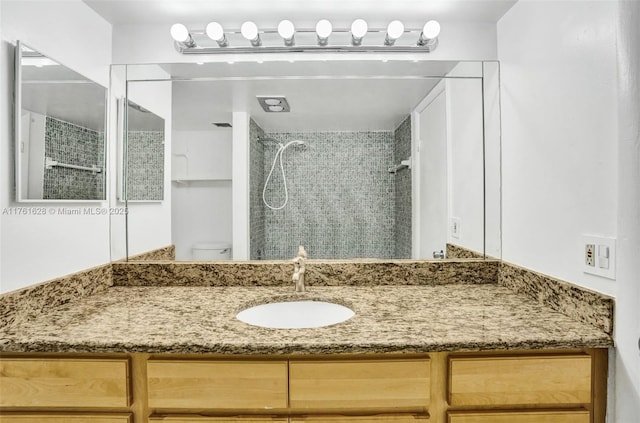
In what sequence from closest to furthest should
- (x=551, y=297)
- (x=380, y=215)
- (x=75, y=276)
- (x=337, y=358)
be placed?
1. (x=337, y=358)
2. (x=551, y=297)
3. (x=75, y=276)
4. (x=380, y=215)

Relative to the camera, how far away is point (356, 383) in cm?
97

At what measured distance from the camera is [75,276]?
4.40 feet

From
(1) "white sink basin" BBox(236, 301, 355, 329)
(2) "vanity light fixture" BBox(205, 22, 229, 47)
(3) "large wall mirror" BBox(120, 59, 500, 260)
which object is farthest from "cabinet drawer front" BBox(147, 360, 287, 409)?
(2) "vanity light fixture" BBox(205, 22, 229, 47)

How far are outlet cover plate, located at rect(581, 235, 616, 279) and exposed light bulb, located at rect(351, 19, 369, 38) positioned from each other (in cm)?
110

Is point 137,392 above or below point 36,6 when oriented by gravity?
below

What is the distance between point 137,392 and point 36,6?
4.29ft

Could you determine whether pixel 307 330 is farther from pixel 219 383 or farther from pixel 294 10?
pixel 294 10

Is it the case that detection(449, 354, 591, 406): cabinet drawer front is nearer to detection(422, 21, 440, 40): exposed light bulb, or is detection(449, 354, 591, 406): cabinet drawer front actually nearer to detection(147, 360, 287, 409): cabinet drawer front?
detection(147, 360, 287, 409): cabinet drawer front

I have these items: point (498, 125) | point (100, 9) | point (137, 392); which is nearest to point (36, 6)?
point (100, 9)

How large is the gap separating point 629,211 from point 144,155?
71.0 inches

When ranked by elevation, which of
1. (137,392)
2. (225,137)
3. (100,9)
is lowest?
(137,392)

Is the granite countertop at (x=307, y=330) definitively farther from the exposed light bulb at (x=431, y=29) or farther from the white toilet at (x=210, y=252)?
the exposed light bulb at (x=431, y=29)

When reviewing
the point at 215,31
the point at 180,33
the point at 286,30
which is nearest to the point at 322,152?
the point at 286,30

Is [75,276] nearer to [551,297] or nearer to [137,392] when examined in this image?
[137,392]
